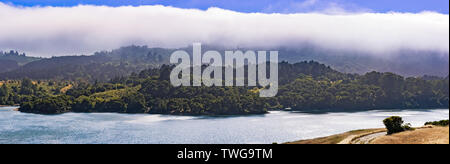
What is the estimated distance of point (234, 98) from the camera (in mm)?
141625

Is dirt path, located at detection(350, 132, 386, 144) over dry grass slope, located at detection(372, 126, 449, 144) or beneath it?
beneath

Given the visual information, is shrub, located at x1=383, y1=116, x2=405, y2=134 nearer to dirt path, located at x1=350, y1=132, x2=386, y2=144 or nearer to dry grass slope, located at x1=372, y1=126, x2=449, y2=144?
dry grass slope, located at x1=372, y1=126, x2=449, y2=144

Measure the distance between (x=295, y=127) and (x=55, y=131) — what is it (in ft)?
170

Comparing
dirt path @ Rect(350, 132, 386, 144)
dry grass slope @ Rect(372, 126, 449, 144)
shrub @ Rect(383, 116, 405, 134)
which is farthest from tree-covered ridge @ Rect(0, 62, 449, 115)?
dry grass slope @ Rect(372, 126, 449, 144)

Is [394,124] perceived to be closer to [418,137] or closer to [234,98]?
[418,137]

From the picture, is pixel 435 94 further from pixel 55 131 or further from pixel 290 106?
pixel 55 131

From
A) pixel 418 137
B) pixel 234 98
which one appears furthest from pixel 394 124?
pixel 234 98

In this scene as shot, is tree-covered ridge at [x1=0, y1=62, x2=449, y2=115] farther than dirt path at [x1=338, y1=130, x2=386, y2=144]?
Yes

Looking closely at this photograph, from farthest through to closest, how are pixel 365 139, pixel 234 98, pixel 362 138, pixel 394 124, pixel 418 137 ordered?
pixel 234 98 < pixel 394 124 < pixel 362 138 < pixel 365 139 < pixel 418 137

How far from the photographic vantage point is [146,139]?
236 feet

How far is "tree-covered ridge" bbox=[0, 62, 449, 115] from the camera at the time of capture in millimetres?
139750

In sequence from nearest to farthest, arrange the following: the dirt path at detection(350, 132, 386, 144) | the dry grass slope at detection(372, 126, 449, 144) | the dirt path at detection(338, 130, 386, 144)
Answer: the dry grass slope at detection(372, 126, 449, 144) → the dirt path at detection(350, 132, 386, 144) → the dirt path at detection(338, 130, 386, 144)
